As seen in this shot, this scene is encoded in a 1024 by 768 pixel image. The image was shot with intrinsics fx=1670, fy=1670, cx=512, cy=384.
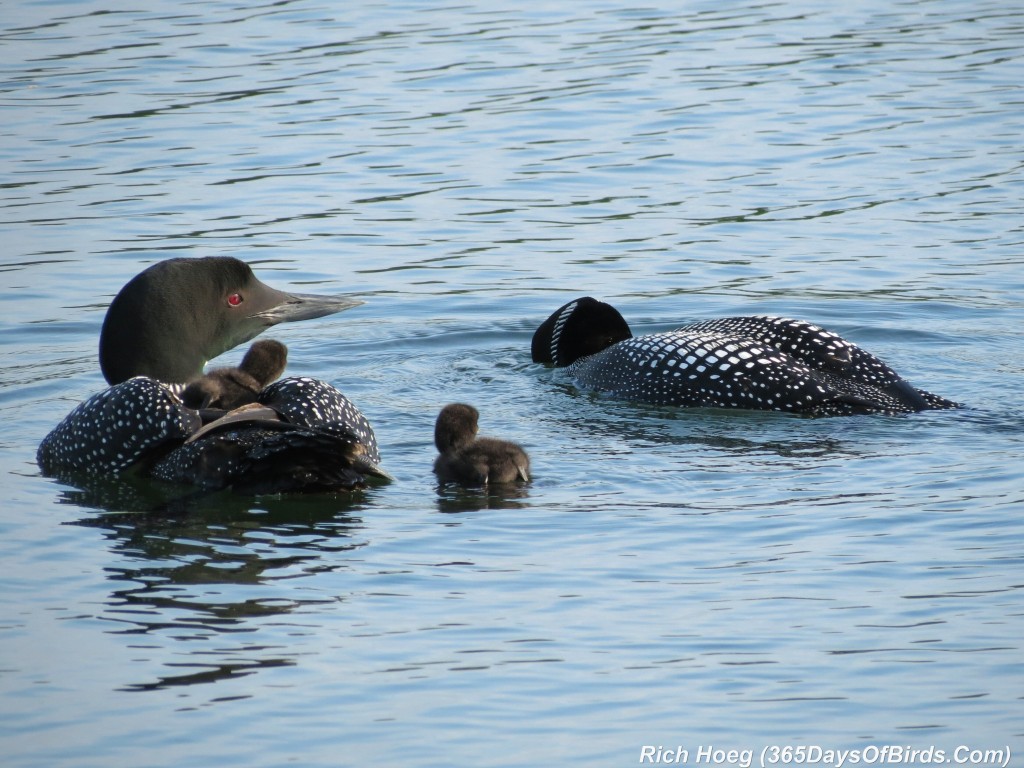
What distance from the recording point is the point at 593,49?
1484 cm

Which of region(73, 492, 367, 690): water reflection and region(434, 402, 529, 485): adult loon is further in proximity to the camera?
region(434, 402, 529, 485): adult loon

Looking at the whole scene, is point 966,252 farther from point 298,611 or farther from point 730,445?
point 298,611

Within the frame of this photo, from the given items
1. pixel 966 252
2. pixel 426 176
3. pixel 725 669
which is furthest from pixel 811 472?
pixel 426 176

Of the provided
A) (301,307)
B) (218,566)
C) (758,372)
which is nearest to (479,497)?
(218,566)

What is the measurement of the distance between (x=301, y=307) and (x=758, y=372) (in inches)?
79.5

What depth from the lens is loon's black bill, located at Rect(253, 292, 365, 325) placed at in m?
7.22

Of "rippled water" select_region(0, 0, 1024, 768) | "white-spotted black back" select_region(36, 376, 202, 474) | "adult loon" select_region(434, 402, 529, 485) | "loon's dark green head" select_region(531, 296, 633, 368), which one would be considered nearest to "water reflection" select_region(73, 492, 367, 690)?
"rippled water" select_region(0, 0, 1024, 768)

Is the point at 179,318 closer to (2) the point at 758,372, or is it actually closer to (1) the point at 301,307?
(1) the point at 301,307

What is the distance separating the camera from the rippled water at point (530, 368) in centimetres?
443

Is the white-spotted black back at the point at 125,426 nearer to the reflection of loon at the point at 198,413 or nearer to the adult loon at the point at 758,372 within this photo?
the reflection of loon at the point at 198,413

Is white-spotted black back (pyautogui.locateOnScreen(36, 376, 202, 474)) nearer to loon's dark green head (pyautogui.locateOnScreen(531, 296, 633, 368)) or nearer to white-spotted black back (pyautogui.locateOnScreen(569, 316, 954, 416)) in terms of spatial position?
white-spotted black back (pyautogui.locateOnScreen(569, 316, 954, 416))

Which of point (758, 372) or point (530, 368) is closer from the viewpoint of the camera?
point (758, 372)

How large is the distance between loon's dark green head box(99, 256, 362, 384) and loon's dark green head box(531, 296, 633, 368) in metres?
1.66

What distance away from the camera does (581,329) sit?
8297 mm
